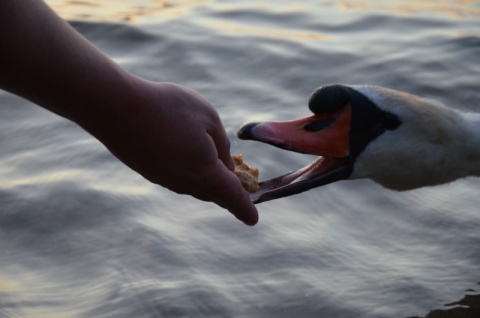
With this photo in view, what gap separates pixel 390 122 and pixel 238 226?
1096 mm

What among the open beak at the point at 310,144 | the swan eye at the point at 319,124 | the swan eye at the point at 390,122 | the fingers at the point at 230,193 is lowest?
the fingers at the point at 230,193

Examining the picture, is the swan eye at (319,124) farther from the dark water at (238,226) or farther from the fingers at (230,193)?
the dark water at (238,226)

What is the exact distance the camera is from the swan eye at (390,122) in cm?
460

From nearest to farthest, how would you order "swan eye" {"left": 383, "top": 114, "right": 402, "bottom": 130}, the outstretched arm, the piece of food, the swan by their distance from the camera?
the outstretched arm
the piece of food
the swan
"swan eye" {"left": 383, "top": 114, "right": 402, "bottom": 130}

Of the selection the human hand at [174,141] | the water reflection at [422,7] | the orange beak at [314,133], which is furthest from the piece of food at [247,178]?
the water reflection at [422,7]

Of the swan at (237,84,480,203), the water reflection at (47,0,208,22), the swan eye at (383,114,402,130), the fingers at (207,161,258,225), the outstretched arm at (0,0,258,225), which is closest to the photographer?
the outstretched arm at (0,0,258,225)

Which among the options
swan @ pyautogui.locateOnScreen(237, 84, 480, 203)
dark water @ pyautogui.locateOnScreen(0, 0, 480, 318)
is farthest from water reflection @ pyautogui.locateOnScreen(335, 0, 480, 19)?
swan @ pyautogui.locateOnScreen(237, 84, 480, 203)

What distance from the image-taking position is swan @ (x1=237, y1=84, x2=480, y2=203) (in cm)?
433

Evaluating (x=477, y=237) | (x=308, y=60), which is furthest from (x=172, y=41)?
(x=477, y=237)

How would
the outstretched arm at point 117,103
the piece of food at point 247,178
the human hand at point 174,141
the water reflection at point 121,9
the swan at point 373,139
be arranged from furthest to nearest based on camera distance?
the water reflection at point 121,9, the swan at point 373,139, the piece of food at point 247,178, the human hand at point 174,141, the outstretched arm at point 117,103

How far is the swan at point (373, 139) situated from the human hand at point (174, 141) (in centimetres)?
38

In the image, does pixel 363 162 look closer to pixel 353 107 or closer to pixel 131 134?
pixel 353 107

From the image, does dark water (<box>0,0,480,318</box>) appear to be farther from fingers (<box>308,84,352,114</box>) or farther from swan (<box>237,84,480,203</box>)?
fingers (<box>308,84,352,114</box>)

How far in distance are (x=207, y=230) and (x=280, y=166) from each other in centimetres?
94
